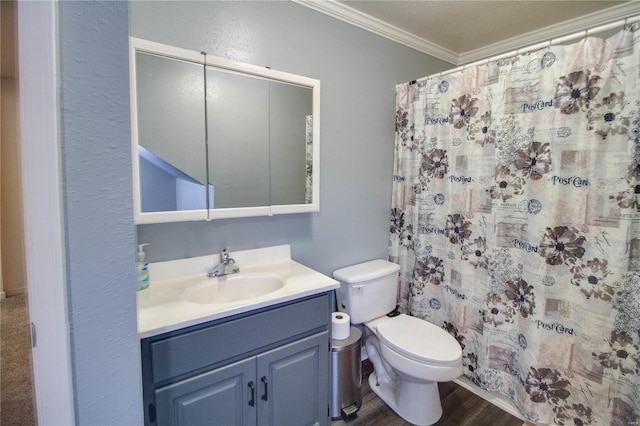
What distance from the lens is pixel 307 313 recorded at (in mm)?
1320

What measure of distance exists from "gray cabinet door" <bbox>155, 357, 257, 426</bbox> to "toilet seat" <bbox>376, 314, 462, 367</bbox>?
811 millimetres

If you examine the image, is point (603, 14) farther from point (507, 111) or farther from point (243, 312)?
point (243, 312)

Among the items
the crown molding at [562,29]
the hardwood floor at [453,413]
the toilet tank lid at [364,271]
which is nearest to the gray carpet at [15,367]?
the toilet tank lid at [364,271]

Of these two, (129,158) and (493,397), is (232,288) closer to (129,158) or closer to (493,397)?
(129,158)

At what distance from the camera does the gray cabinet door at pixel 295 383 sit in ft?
4.03

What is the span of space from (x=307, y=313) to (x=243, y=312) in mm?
316

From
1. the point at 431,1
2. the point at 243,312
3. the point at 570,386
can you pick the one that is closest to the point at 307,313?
the point at 243,312

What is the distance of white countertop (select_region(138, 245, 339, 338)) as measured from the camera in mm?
1009

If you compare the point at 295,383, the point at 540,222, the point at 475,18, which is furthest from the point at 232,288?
the point at 475,18

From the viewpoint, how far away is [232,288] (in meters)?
1.45

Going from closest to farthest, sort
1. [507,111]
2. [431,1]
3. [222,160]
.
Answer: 1. [222,160]
2. [507,111]
3. [431,1]

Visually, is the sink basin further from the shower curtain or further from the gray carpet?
the shower curtain

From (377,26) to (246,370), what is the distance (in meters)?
2.16

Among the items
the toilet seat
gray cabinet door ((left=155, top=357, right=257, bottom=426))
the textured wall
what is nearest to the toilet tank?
the toilet seat
